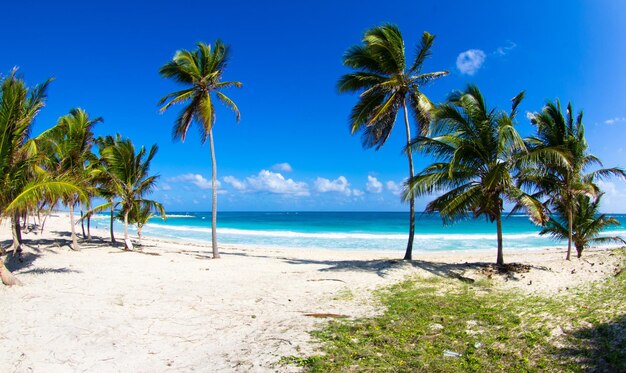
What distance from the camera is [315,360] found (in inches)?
166

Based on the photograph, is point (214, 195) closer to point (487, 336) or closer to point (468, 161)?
point (468, 161)

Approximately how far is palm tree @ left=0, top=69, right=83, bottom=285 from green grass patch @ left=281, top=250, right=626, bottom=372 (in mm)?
6457

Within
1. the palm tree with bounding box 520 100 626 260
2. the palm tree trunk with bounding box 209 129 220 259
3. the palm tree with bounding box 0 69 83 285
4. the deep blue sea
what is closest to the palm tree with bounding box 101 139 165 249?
the palm tree trunk with bounding box 209 129 220 259

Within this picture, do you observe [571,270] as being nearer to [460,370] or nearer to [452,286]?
[452,286]

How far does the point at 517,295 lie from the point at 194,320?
642 cm

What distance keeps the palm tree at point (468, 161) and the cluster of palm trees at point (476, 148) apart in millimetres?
27

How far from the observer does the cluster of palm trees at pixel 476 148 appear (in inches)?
364

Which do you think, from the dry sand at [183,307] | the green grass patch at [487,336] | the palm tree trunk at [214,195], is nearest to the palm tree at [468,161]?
the dry sand at [183,307]

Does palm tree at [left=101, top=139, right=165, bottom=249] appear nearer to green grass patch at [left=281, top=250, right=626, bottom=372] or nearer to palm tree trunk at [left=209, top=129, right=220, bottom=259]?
palm tree trunk at [left=209, top=129, right=220, bottom=259]

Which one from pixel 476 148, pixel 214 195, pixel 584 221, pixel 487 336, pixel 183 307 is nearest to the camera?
pixel 487 336

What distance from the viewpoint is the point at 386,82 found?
38.2ft

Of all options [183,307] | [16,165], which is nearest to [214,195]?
[16,165]

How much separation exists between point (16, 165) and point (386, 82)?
1038 centimetres

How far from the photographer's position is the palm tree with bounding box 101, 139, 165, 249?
15.7 m
